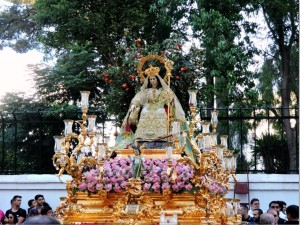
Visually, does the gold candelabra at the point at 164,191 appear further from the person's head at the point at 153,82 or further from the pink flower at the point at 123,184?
the person's head at the point at 153,82

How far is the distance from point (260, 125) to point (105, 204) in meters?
11.9

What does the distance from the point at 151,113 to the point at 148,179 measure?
2.80 meters

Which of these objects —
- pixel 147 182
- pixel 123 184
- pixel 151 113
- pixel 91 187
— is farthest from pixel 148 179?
pixel 151 113

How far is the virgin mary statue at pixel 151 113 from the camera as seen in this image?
46.8 feet

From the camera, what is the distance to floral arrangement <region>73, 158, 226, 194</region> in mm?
11953

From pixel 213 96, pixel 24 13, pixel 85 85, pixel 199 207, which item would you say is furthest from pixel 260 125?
pixel 199 207

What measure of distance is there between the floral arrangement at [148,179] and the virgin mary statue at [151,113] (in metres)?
1.81

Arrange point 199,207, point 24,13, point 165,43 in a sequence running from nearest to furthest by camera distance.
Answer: point 199,207
point 165,43
point 24,13

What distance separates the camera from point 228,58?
19000mm

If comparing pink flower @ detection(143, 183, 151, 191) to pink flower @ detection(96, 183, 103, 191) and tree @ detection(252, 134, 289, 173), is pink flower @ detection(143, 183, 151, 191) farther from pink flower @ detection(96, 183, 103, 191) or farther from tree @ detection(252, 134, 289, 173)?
tree @ detection(252, 134, 289, 173)

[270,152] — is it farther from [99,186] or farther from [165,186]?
[99,186]

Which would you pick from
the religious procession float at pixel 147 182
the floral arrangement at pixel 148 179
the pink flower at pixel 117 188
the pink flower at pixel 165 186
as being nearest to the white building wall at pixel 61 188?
the religious procession float at pixel 147 182

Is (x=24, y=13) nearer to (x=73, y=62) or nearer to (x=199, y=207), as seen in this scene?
(x=73, y=62)

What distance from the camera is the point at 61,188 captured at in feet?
54.9
